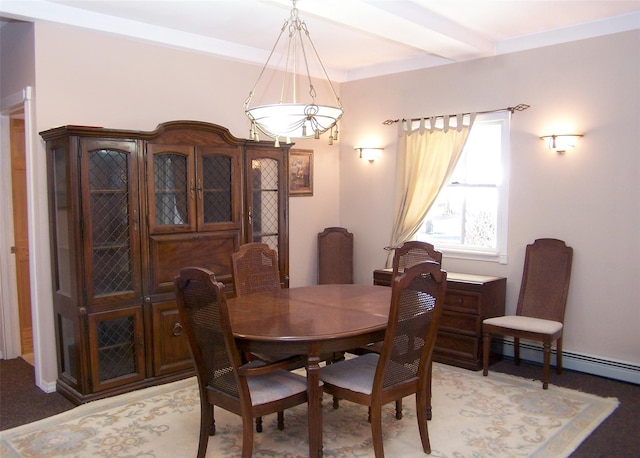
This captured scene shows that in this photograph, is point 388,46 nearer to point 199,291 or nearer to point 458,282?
point 458,282

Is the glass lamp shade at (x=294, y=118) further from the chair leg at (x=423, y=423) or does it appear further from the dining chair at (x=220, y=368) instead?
the chair leg at (x=423, y=423)

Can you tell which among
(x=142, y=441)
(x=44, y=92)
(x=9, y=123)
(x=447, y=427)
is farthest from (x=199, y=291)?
(x=9, y=123)

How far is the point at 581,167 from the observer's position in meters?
4.11

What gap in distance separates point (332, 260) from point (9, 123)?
311cm

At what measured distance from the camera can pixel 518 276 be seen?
447 cm

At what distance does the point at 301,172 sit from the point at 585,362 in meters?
3.01

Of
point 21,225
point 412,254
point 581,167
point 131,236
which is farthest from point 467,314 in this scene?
point 21,225

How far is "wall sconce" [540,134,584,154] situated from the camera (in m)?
4.07

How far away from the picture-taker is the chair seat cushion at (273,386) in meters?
2.61

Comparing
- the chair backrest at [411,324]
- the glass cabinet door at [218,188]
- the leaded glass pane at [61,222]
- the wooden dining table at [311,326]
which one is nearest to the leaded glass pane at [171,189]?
the glass cabinet door at [218,188]

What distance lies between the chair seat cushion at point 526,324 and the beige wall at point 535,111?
34 cm

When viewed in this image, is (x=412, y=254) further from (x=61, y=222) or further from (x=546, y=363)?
(x=61, y=222)

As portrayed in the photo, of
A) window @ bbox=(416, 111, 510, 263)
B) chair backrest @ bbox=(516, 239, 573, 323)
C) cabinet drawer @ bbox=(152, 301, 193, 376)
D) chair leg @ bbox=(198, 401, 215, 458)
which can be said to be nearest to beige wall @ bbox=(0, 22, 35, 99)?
cabinet drawer @ bbox=(152, 301, 193, 376)

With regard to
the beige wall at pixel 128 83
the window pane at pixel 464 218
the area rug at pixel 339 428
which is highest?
the beige wall at pixel 128 83
